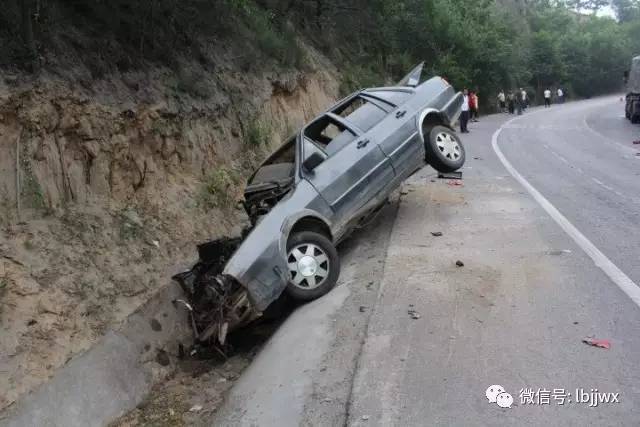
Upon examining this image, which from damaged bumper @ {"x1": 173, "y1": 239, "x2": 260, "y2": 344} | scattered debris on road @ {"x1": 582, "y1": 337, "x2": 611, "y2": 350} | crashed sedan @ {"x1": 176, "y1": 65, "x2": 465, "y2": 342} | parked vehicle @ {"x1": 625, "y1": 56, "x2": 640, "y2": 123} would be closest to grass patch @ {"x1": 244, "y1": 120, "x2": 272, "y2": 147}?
crashed sedan @ {"x1": 176, "y1": 65, "x2": 465, "y2": 342}

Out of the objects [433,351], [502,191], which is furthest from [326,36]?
[433,351]

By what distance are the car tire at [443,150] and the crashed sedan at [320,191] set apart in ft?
0.05

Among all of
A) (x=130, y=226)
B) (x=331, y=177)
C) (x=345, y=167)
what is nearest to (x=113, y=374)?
(x=130, y=226)

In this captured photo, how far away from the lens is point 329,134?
8.78 metres

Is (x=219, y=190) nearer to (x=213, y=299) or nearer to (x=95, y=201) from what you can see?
(x=95, y=201)

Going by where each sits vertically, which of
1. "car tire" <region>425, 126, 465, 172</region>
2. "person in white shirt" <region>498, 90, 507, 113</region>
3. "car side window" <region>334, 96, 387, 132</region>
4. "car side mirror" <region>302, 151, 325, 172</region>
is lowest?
"person in white shirt" <region>498, 90, 507, 113</region>

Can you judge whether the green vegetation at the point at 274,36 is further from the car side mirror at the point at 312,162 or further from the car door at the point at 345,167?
the car side mirror at the point at 312,162

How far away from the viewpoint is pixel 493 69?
38.6 meters

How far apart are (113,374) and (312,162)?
3191mm

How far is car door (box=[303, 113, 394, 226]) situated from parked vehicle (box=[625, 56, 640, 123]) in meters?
22.8

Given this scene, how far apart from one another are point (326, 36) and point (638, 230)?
16650 mm

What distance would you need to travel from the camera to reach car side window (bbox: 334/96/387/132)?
28.8 ft

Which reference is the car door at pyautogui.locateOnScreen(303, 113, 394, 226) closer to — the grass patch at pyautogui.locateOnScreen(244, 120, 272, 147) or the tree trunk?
the tree trunk

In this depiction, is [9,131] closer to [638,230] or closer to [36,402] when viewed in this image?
[36,402]
